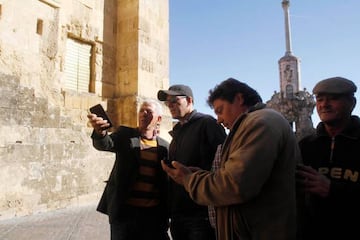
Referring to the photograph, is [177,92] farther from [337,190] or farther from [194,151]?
[337,190]

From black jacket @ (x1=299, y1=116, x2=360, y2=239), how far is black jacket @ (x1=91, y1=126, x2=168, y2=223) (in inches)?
50.6

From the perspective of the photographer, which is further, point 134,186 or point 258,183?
point 134,186

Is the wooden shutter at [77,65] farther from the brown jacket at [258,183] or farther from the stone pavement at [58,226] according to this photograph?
the brown jacket at [258,183]

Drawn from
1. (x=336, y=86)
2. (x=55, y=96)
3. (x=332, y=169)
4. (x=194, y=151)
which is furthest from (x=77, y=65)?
(x=332, y=169)

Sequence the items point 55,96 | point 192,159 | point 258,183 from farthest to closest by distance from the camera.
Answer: point 55,96, point 192,159, point 258,183

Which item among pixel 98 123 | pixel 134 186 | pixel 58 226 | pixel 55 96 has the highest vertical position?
pixel 55 96

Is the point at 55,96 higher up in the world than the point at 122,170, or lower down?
higher up

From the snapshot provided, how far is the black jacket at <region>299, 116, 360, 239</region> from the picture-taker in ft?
6.13

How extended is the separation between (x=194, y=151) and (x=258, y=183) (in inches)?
45.9

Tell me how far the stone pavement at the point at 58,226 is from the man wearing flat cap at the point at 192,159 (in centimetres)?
237

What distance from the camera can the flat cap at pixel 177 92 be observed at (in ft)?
9.61

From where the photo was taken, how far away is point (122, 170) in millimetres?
2729

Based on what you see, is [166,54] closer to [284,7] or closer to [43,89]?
[43,89]

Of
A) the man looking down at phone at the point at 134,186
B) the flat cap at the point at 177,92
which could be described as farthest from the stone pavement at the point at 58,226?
the flat cap at the point at 177,92
